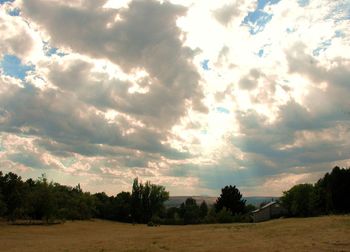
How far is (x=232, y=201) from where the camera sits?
116875 millimetres

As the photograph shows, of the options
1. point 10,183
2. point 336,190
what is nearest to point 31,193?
point 10,183

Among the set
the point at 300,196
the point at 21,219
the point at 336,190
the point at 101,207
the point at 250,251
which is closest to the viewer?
the point at 250,251

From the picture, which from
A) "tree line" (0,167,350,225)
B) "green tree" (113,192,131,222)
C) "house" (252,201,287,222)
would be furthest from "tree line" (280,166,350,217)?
"green tree" (113,192,131,222)

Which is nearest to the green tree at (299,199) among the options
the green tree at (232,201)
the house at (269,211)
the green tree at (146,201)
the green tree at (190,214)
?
the house at (269,211)

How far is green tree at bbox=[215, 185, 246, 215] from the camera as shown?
117 metres

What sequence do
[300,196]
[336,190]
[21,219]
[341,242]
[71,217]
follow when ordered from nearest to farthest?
[341,242] < [336,190] < [21,219] < [300,196] < [71,217]

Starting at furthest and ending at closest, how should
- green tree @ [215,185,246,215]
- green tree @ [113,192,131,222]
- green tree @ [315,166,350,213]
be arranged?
1. green tree @ [113,192,131,222]
2. green tree @ [215,185,246,215]
3. green tree @ [315,166,350,213]

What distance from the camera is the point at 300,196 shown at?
11381cm

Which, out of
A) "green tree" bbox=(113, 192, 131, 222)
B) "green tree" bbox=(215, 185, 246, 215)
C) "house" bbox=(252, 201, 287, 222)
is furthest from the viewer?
"green tree" bbox=(113, 192, 131, 222)

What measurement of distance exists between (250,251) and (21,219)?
90.0 metres

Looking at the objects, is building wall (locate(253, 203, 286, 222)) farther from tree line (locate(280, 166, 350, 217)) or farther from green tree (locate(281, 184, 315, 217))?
tree line (locate(280, 166, 350, 217))

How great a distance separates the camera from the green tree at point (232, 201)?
117 m

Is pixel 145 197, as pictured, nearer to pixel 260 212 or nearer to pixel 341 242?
pixel 260 212

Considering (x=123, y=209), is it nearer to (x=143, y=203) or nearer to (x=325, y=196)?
(x=143, y=203)
